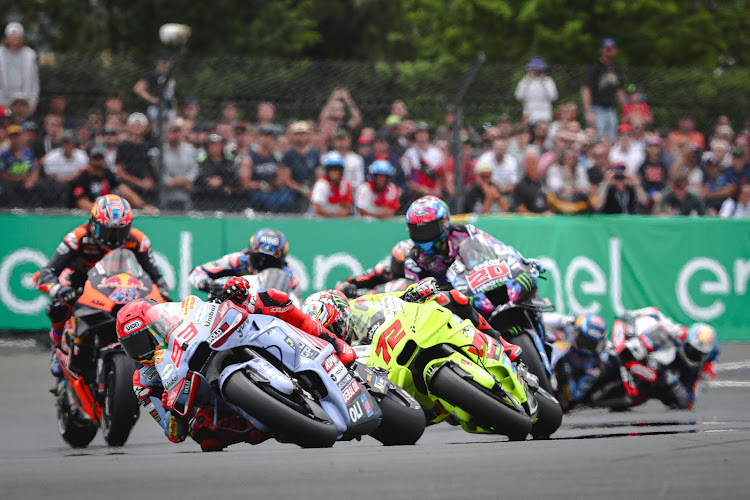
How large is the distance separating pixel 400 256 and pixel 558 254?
467cm

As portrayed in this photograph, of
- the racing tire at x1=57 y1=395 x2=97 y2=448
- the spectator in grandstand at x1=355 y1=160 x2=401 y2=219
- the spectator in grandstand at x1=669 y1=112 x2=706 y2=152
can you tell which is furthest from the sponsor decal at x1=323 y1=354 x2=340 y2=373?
the spectator in grandstand at x1=669 y1=112 x2=706 y2=152

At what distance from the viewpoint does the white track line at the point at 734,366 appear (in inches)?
479

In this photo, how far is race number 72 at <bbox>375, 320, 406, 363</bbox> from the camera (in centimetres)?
709

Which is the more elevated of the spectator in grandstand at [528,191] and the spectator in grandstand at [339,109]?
the spectator in grandstand at [339,109]

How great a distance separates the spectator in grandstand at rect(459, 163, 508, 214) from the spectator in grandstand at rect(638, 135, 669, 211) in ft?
6.33

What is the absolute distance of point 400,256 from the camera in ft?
28.8

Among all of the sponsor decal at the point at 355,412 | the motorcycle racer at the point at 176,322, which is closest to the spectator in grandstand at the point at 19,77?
the motorcycle racer at the point at 176,322

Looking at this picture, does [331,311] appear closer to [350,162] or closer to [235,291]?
[235,291]

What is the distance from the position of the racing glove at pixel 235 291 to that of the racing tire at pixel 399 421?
0.97m

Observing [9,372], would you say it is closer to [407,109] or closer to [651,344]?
[407,109]

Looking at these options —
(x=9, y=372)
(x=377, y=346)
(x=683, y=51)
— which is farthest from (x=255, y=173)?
(x=683, y=51)

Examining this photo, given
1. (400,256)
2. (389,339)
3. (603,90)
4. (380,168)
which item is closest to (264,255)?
(400,256)

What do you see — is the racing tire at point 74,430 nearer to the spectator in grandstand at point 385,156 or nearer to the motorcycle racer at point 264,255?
the motorcycle racer at point 264,255

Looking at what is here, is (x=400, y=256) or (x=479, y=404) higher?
(x=400, y=256)
